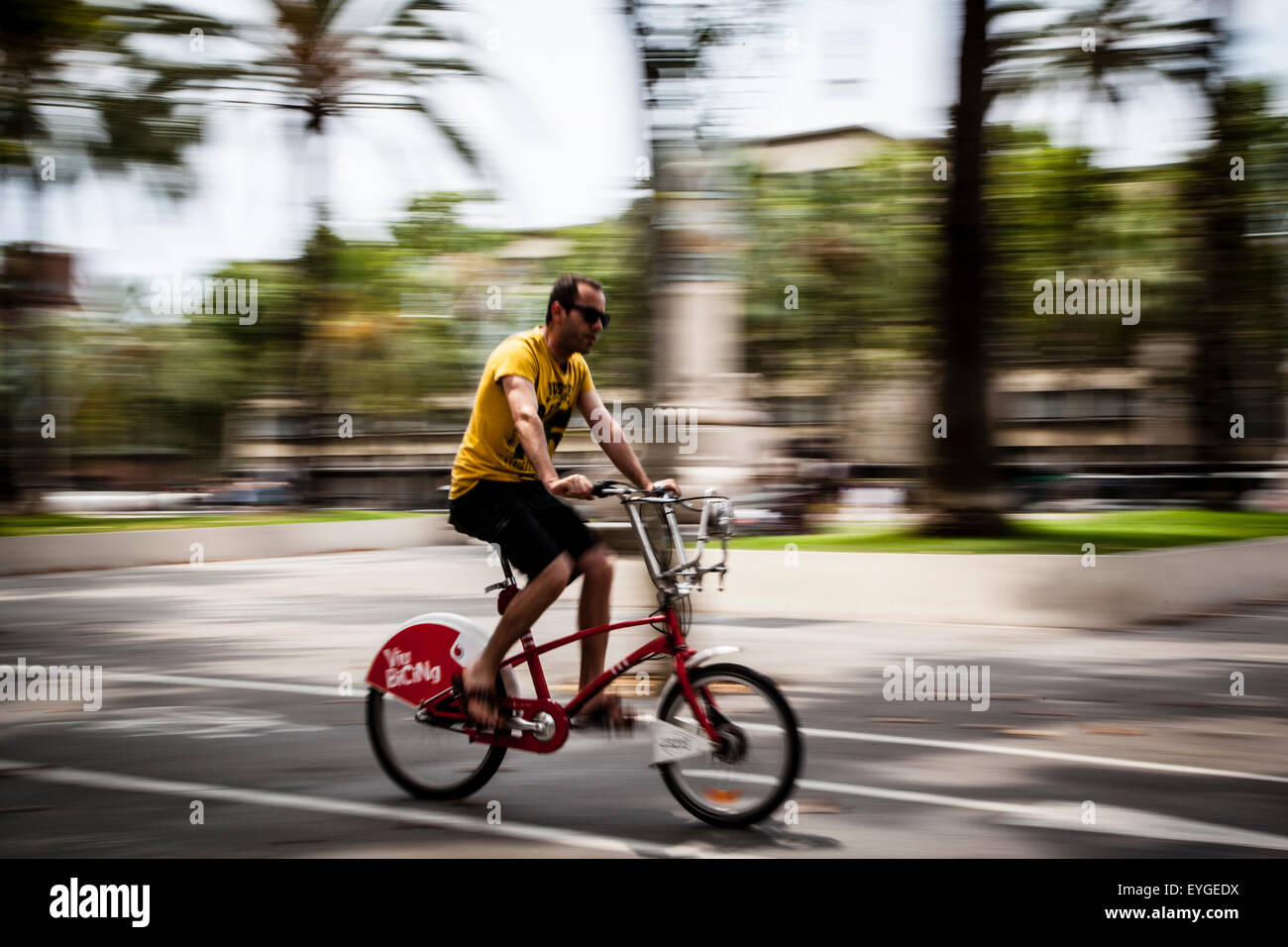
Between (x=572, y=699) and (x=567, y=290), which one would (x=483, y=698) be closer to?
(x=572, y=699)

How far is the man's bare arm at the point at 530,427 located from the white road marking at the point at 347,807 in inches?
51.6

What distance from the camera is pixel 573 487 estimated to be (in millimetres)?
4531

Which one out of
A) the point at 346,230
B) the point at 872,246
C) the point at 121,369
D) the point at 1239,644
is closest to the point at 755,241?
the point at 872,246

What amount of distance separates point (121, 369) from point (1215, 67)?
81.1 ft

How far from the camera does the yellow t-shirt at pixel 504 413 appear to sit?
501 centimetres

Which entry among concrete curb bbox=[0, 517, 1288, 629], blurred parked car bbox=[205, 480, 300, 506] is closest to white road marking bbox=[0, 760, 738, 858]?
concrete curb bbox=[0, 517, 1288, 629]

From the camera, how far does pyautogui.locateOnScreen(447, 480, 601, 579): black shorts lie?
496 centimetres

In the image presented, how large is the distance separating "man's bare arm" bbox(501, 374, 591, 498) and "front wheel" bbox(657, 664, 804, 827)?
92 cm

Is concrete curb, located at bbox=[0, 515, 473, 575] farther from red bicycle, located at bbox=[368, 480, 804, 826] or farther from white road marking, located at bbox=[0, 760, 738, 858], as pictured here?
red bicycle, located at bbox=[368, 480, 804, 826]

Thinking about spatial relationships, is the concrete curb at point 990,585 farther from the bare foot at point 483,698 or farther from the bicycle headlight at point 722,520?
the bicycle headlight at point 722,520

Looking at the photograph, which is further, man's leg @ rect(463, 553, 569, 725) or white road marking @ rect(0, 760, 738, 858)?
man's leg @ rect(463, 553, 569, 725)

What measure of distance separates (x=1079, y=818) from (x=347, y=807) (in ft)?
9.88

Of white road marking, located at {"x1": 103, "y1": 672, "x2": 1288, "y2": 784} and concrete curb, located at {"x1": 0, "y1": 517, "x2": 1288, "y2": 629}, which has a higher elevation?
concrete curb, located at {"x1": 0, "y1": 517, "x2": 1288, "y2": 629}

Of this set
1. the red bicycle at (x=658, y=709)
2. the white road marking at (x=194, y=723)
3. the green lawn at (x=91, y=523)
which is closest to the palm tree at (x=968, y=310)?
the white road marking at (x=194, y=723)
